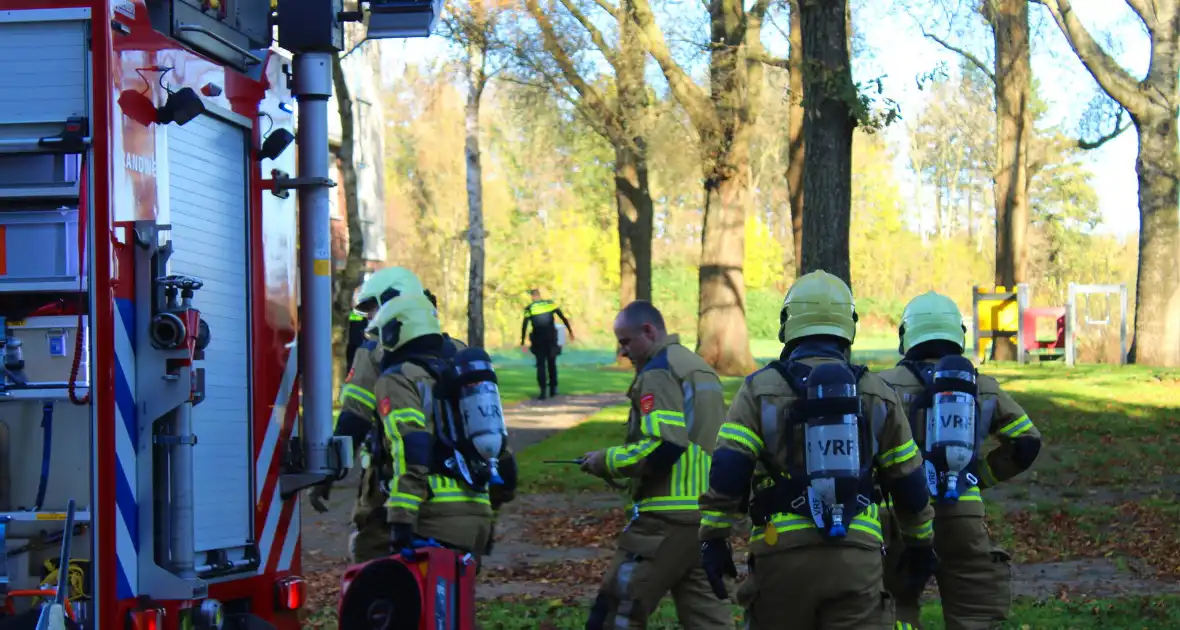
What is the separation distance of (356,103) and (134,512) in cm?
3911

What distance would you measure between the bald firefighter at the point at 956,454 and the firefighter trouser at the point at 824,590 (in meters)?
1.64

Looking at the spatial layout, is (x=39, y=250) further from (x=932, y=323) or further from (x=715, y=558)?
(x=932, y=323)

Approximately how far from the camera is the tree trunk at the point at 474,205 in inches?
1121

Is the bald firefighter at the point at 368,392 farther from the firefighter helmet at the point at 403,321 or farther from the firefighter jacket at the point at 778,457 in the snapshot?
the firefighter jacket at the point at 778,457

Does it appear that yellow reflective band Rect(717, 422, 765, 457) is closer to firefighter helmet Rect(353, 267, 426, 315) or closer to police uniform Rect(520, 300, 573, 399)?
firefighter helmet Rect(353, 267, 426, 315)

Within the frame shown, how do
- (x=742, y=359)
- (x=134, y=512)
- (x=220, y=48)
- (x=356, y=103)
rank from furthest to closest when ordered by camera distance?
(x=356, y=103)
(x=742, y=359)
(x=220, y=48)
(x=134, y=512)

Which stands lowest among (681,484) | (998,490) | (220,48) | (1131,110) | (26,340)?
(998,490)

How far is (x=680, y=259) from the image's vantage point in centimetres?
7894

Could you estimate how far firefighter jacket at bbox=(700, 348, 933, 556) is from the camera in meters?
5.57

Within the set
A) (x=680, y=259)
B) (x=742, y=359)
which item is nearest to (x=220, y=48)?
(x=742, y=359)

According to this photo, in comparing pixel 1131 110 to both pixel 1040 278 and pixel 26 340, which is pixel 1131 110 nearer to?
pixel 26 340

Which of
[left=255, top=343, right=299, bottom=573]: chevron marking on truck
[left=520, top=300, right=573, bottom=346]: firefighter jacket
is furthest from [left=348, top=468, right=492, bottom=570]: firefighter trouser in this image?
[left=520, top=300, right=573, bottom=346]: firefighter jacket

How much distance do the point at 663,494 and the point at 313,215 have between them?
235 cm

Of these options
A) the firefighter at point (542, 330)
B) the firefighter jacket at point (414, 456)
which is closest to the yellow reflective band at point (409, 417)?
the firefighter jacket at point (414, 456)
